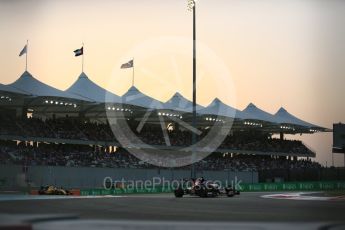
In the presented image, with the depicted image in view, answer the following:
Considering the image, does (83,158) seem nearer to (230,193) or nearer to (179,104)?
(179,104)

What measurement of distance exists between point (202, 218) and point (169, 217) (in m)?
0.99

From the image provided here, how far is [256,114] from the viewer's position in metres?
85.0

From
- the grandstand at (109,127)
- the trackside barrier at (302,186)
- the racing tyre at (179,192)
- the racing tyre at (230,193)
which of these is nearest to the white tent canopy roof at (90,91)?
the grandstand at (109,127)

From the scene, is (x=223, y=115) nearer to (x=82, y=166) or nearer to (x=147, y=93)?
(x=147, y=93)

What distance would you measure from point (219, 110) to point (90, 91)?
21.3 m

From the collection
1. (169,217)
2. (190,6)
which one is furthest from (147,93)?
(169,217)

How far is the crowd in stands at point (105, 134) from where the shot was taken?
179ft

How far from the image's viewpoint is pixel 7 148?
166 ft

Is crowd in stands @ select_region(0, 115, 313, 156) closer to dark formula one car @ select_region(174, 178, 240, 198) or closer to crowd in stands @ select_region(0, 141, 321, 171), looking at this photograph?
crowd in stands @ select_region(0, 141, 321, 171)

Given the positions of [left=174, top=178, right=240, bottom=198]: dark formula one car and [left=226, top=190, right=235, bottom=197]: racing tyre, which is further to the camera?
[left=226, top=190, right=235, bottom=197]: racing tyre

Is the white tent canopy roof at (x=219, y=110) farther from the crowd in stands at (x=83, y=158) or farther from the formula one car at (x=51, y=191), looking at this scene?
the formula one car at (x=51, y=191)

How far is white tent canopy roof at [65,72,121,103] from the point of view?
6128 centimetres

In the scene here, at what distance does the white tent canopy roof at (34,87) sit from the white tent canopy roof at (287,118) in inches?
1531

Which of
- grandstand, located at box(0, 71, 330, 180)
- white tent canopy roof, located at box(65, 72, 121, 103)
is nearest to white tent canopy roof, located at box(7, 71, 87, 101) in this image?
grandstand, located at box(0, 71, 330, 180)
